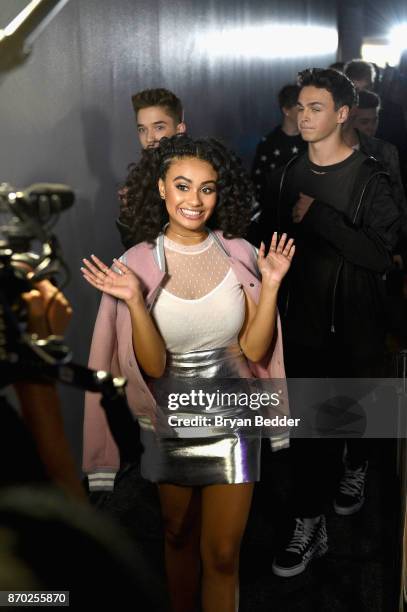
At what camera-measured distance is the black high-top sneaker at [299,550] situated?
4.62 ft

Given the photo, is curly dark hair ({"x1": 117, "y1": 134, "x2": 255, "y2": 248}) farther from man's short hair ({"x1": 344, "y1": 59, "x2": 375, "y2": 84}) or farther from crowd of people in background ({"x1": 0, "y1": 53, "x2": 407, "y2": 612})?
man's short hair ({"x1": 344, "y1": 59, "x2": 375, "y2": 84})

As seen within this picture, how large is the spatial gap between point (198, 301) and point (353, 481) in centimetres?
46

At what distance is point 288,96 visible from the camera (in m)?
1.38

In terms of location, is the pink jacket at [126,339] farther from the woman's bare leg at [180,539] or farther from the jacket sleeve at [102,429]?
the woman's bare leg at [180,539]

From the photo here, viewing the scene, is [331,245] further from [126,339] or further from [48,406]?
[48,406]

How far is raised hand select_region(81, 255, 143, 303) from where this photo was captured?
116cm

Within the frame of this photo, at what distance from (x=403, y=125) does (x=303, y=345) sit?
0.41 metres

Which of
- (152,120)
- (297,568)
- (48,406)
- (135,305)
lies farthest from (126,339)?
(297,568)

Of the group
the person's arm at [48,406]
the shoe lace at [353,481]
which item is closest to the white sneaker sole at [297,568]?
the shoe lace at [353,481]

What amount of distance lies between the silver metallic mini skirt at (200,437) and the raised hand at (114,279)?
14 cm

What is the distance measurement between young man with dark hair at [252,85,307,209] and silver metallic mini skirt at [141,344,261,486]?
0.92ft

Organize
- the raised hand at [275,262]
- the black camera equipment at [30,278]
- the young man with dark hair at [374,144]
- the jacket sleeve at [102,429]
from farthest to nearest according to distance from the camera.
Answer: the young man with dark hair at [374,144], the raised hand at [275,262], the jacket sleeve at [102,429], the black camera equipment at [30,278]

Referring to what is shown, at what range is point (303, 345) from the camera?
1374mm

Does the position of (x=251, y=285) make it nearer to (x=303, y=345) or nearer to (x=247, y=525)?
(x=303, y=345)
